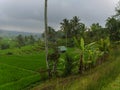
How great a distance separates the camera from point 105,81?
411 inches

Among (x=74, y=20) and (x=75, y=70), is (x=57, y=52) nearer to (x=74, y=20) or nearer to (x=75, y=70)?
(x=75, y=70)

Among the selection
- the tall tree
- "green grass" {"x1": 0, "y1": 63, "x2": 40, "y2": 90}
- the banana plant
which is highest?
the tall tree

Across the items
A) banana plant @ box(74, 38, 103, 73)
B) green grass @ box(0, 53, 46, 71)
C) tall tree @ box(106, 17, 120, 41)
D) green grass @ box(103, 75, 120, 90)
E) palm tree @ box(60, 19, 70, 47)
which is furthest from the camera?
palm tree @ box(60, 19, 70, 47)

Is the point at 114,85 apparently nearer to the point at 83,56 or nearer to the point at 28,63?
the point at 83,56

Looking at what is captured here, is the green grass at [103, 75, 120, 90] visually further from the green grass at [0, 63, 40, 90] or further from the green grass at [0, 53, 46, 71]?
the green grass at [0, 53, 46, 71]

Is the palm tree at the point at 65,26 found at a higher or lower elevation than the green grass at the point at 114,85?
higher

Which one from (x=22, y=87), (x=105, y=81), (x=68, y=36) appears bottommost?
(x=22, y=87)

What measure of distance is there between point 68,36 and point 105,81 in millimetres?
72923

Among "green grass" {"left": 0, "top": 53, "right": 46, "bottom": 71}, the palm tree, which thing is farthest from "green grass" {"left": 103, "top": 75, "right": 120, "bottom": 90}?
the palm tree

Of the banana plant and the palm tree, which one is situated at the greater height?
the palm tree

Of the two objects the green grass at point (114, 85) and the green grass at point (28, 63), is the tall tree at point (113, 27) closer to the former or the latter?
the green grass at point (28, 63)

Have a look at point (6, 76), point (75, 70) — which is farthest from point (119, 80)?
point (6, 76)

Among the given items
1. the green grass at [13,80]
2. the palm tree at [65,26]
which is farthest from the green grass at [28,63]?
the palm tree at [65,26]

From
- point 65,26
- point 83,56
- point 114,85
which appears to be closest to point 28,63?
point 83,56
